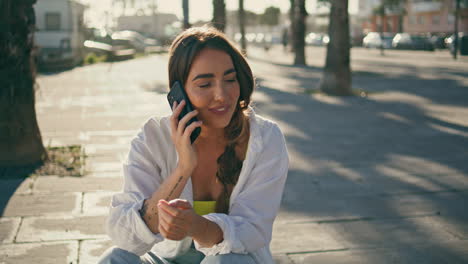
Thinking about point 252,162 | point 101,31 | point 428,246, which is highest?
point 101,31

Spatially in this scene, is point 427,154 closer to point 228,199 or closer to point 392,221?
point 392,221

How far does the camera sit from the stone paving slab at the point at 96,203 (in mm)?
4695

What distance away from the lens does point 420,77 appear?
729 inches

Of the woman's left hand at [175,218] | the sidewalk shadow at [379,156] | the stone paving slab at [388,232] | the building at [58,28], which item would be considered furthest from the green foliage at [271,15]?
the woman's left hand at [175,218]

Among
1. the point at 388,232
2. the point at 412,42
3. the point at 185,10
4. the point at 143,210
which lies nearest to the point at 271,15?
the point at 412,42

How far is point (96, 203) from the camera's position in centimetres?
494

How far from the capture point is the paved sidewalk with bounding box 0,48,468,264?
3.90 metres

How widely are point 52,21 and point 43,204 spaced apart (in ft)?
74.8

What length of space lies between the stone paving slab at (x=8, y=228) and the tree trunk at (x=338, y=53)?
32.4ft

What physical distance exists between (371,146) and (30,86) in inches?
161

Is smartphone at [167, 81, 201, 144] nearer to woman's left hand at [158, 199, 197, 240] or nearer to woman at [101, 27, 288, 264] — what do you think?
woman at [101, 27, 288, 264]

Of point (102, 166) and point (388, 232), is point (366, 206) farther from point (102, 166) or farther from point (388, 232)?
point (102, 166)

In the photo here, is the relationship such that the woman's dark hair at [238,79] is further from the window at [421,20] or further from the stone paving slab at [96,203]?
the window at [421,20]

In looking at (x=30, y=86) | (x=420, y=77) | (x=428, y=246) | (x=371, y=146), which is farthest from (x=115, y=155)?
(x=420, y=77)
